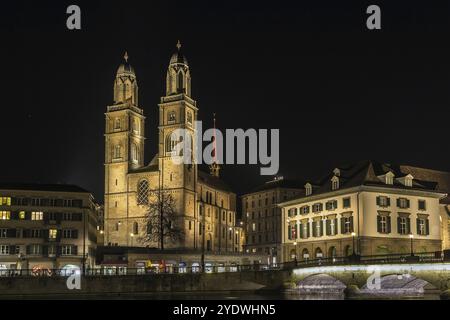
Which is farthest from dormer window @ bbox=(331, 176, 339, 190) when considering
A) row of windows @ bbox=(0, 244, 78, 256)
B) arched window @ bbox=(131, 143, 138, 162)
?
arched window @ bbox=(131, 143, 138, 162)

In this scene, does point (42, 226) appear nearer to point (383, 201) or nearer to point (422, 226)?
point (383, 201)

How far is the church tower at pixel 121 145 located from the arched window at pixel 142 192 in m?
2.76

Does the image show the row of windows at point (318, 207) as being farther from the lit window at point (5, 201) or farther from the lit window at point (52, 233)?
the lit window at point (5, 201)

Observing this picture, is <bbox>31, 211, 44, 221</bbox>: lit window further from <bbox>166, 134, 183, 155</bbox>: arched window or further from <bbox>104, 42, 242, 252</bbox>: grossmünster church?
<bbox>166, 134, 183, 155</bbox>: arched window

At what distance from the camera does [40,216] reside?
11925 cm

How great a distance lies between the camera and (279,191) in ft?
559

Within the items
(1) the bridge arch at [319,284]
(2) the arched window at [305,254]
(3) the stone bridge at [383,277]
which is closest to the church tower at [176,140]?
(2) the arched window at [305,254]

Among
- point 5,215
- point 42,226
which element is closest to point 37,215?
point 42,226

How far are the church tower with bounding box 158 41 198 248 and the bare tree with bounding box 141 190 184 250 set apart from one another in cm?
131

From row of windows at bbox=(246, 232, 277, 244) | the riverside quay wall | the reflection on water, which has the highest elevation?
row of windows at bbox=(246, 232, 277, 244)

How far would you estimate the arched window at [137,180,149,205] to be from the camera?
14638 cm

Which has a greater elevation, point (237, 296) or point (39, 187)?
point (39, 187)

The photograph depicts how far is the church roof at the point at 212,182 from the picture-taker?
16440 cm

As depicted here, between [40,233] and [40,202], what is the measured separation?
179 inches
